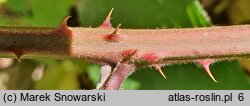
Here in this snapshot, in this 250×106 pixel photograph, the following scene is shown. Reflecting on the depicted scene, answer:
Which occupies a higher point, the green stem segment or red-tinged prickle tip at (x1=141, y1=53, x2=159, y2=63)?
the green stem segment

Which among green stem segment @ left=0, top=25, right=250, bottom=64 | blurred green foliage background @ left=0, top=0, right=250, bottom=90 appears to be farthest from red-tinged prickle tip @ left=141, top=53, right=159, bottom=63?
blurred green foliage background @ left=0, top=0, right=250, bottom=90

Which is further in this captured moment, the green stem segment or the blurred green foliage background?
the blurred green foliage background

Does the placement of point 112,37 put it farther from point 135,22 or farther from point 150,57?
point 135,22

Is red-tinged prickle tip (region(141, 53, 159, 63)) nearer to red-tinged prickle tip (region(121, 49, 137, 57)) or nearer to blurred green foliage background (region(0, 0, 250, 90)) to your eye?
red-tinged prickle tip (region(121, 49, 137, 57))

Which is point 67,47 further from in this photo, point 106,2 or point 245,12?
point 245,12

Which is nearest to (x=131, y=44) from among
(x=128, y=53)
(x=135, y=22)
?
(x=128, y=53)

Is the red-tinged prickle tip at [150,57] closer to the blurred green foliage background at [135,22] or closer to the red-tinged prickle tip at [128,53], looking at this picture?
the red-tinged prickle tip at [128,53]

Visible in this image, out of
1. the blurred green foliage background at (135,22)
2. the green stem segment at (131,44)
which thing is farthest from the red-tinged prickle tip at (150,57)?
the blurred green foliage background at (135,22)

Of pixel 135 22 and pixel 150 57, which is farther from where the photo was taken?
pixel 135 22

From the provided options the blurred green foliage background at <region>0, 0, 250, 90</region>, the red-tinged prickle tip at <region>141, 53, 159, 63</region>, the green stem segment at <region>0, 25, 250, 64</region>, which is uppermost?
the blurred green foliage background at <region>0, 0, 250, 90</region>

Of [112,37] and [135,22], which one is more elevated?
[135,22]

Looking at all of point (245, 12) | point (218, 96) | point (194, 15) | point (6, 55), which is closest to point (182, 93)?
point (218, 96)
